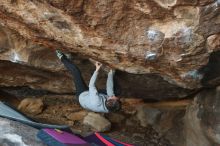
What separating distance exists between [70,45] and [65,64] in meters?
0.64

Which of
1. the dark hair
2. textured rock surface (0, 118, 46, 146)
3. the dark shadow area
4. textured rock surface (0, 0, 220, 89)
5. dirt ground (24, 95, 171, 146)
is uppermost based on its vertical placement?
textured rock surface (0, 0, 220, 89)

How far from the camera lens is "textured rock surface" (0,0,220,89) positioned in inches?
155

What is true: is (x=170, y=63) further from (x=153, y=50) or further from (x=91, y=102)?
(x=91, y=102)

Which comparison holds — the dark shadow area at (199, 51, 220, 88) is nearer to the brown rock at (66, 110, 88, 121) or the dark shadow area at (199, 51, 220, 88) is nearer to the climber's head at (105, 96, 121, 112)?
the climber's head at (105, 96, 121, 112)

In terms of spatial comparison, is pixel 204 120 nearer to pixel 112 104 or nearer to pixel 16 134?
pixel 112 104

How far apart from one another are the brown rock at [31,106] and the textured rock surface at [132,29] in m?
2.45

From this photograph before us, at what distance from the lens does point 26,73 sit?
6.62 meters

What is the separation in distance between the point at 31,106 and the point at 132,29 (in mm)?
3584

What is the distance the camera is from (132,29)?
167 inches

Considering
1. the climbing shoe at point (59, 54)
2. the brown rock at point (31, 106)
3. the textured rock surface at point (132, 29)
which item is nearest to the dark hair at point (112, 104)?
the textured rock surface at point (132, 29)

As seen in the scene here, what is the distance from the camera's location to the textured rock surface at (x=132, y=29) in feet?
12.9

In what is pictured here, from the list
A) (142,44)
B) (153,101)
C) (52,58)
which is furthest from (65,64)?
(153,101)

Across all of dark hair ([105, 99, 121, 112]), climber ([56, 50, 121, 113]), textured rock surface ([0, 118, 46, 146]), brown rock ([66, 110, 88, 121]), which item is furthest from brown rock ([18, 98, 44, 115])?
dark hair ([105, 99, 121, 112])

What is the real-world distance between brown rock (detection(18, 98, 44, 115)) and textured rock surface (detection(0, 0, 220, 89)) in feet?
8.05
